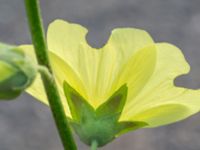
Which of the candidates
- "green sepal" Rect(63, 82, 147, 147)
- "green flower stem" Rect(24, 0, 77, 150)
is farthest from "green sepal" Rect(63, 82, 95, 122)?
"green flower stem" Rect(24, 0, 77, 150)

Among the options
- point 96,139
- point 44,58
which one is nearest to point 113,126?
point 96,139

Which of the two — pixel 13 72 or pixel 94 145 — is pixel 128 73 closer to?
pixel 94 145

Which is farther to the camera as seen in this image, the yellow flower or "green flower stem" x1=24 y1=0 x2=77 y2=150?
the yellow flower

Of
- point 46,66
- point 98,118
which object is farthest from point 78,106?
point 46,66

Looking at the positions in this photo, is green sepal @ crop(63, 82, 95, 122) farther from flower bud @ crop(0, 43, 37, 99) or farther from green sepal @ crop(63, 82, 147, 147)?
flower bud @ crop(0, 43, 37, 99)

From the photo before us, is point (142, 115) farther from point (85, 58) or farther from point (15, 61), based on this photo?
point (15, 61)

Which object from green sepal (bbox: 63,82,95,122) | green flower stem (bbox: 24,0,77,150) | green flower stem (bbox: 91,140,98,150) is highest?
green flower stem (bbox: 24,0,77,150)

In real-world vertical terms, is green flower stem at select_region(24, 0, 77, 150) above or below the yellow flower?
above
